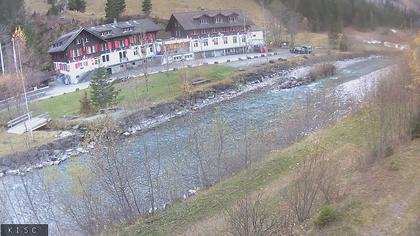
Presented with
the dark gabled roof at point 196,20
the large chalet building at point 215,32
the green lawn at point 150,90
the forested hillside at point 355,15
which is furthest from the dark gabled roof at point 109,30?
the forested hillside at point 355,15

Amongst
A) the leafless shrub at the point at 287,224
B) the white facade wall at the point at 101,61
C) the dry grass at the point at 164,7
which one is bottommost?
the leafless shrub at the point at 287,224

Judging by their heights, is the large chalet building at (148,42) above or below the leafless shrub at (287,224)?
above

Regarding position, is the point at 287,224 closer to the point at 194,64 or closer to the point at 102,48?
the point at 194,64

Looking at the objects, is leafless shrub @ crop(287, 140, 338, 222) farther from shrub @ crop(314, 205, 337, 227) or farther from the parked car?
the parked car

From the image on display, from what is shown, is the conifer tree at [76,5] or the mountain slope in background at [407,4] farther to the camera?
the conifer tree at [76,5]

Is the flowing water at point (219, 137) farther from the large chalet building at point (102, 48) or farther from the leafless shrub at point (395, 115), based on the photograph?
the large chalet building at point (102, 48)

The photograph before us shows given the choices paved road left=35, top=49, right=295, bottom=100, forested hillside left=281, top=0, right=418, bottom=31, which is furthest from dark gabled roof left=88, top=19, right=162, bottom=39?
forested hillside left=281, top=0, right=418, bottom=31

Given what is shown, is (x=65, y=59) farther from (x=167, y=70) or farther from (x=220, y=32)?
(x=220, y=32)
